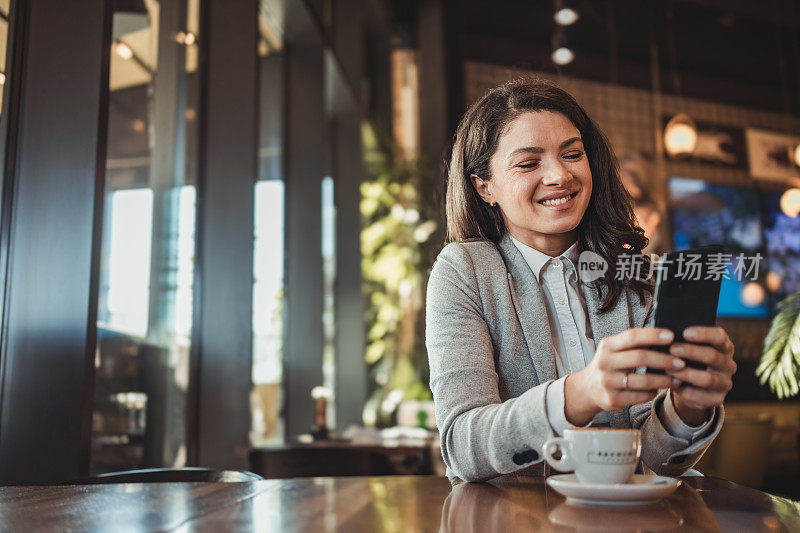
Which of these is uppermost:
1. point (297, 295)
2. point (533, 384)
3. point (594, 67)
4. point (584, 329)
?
point (594, 67)

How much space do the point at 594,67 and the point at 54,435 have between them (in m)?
7.78

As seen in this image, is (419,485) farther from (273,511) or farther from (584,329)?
(584,329)

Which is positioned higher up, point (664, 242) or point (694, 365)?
point (664, 242)

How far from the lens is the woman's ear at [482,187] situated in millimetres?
1606

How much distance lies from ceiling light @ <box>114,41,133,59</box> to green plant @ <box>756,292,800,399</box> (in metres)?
3.18

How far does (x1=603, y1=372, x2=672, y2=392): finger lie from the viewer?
0.96 m

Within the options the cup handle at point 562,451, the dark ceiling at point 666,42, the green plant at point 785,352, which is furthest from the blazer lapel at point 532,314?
the dark ceiling at point 666,42

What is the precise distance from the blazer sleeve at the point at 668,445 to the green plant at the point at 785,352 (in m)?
2.62

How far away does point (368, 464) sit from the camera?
279 centimetres

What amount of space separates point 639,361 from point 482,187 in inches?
30.0

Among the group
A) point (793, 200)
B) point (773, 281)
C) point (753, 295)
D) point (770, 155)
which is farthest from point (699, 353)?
point (770, 155)

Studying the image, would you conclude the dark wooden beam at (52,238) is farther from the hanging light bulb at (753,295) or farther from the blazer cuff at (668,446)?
the hanging light bulb at (753,295)

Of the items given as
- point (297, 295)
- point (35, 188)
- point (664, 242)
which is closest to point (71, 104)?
point (35, 188)

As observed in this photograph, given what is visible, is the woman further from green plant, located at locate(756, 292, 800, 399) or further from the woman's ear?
green plant, located at locate(756, 292, 800, 399)
